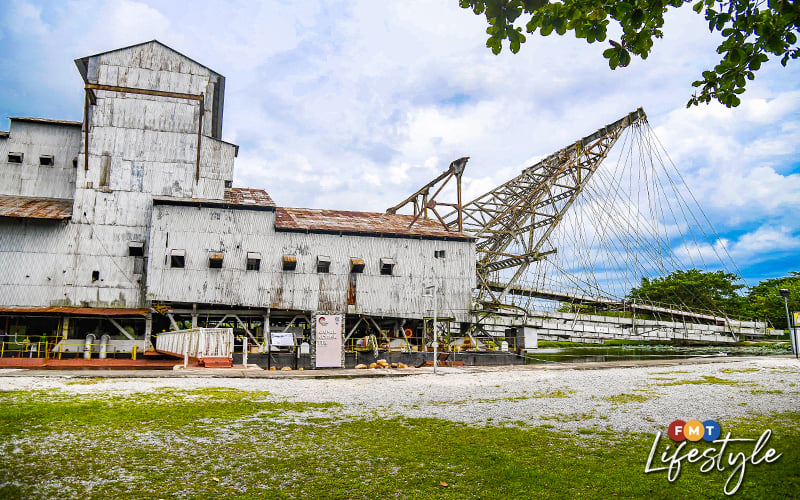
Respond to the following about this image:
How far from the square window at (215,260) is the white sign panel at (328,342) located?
22.6 ft

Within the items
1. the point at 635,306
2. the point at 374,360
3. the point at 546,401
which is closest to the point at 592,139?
the point at 635,306

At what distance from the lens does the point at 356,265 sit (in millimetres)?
33094

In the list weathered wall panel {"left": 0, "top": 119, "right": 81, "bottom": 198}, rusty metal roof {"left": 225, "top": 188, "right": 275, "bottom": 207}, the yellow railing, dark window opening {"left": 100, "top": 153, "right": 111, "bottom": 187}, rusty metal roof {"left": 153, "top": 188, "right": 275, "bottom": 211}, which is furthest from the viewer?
weathered wall panel {"left": 0, "top": 119, "right": 81, "bottom": 198}

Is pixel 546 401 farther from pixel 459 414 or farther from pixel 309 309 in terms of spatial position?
pixel 309 309

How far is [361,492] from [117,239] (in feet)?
98.7

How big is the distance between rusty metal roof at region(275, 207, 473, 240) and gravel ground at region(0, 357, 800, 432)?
1439cm

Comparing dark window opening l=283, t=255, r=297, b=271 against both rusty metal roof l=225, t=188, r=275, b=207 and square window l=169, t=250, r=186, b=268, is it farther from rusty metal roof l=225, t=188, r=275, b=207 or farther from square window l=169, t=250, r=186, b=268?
square window l=169, t=250, r=186, b=268

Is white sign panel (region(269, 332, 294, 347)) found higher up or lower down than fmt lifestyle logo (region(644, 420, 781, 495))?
higher up

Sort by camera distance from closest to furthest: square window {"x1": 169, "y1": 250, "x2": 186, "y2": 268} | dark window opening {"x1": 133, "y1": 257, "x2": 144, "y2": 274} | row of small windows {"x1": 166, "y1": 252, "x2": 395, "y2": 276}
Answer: square window {"x1": 169, "y1": 250, "x2": 186, "y2": 268} → row of small windows {"x1": 166, "y1": 252, "x2": 395, "y2": 276} → dark window opening {"x1": 133, "y1": 257, "x2": 144, "y2": 274}

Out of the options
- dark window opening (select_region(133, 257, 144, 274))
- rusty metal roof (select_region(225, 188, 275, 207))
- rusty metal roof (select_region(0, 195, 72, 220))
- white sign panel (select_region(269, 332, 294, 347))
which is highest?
rusty metal roof (select_region(225, 188, 275, 207))

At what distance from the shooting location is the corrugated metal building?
30.4 m

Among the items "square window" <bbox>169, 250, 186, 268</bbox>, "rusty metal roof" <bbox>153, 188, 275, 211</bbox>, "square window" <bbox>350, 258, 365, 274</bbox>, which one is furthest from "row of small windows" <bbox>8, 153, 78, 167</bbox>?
"square window" <bbox>350, 258, 365, 274</bbox>

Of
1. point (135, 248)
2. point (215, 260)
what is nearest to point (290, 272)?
point (215, 260)

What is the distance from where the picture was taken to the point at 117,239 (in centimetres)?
3152
